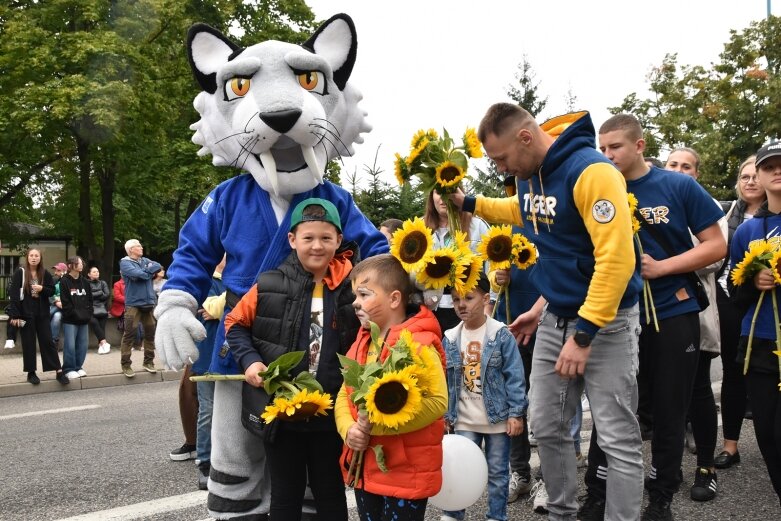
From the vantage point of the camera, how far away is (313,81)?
3.53 metres

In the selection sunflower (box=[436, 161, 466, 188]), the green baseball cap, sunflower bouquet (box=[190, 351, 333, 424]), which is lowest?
sunflower bouquet (box=[190, 351, 333, 424])

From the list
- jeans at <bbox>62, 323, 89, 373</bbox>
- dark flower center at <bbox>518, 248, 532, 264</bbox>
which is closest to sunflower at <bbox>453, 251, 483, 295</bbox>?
dark flower center at <bbox>518, 248, 532, 264</bbox>

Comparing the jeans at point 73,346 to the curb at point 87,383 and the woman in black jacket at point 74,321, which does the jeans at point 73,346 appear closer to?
the woman in black jacket at point 74,321

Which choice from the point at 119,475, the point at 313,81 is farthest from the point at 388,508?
the point at 119,475

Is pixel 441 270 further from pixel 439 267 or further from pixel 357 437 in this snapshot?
pixel 357 437

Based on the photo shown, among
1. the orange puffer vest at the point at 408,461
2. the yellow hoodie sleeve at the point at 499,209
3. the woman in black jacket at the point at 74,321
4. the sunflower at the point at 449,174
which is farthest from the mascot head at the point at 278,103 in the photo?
the woman in black jacket at the point at 74,321

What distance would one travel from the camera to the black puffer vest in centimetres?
293

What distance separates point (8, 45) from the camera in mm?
16203

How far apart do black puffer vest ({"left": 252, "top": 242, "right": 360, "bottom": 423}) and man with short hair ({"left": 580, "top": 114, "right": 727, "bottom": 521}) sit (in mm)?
1683

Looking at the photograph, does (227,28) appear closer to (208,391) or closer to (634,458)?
(208,391)

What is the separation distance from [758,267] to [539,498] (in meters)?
1.75

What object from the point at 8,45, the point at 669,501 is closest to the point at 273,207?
the point at 669,501

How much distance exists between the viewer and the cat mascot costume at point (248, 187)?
3.18 metres

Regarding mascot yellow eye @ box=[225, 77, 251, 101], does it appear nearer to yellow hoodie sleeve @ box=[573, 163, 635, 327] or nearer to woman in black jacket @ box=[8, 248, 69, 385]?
yellow hoodie sleeve @ box=[573, 163, 635, 327]
